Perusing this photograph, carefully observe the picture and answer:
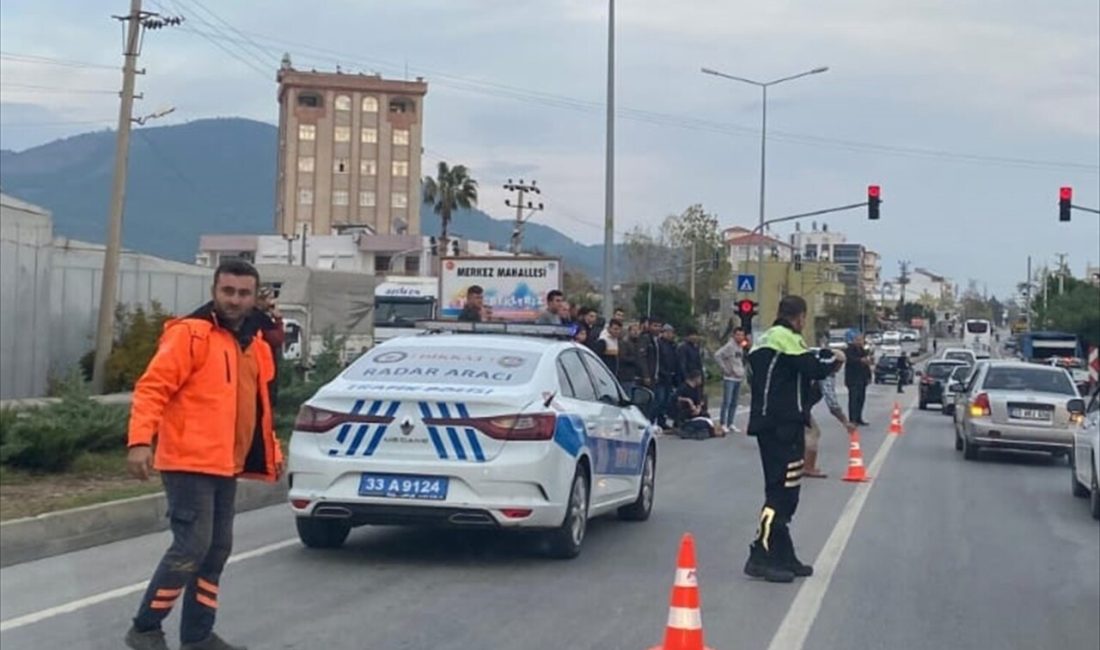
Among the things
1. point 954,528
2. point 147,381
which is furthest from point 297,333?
point 147,381

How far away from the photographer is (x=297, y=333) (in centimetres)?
2619

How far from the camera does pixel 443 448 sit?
1053 cm

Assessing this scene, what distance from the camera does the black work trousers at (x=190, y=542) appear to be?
7.33 meters

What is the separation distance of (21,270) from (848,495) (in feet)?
58.0

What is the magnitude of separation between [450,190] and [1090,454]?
3156 inches

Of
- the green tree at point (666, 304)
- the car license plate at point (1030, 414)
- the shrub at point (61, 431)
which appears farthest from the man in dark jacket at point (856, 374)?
the green tree at point (666, 304)

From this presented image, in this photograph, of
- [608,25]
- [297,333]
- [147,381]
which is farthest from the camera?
[608,25]

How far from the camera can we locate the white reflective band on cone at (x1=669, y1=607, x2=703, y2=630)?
7.57 metres

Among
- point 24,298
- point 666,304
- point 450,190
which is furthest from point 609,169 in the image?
point 450,190

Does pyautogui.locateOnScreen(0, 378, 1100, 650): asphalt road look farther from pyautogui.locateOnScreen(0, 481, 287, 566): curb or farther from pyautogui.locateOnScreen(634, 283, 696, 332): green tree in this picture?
pyautogui.locateOnScreen(634, 283, 696, 332): green tree

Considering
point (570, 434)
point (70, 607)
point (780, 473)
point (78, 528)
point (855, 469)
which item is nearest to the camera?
point (70, 607)

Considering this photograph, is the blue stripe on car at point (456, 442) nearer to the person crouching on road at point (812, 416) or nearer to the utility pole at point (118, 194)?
the person crouching on road at point (812, 416)

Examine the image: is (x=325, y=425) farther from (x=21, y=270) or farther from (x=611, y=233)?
(x=611, y=233)

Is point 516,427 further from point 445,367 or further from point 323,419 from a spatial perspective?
point 323,419
